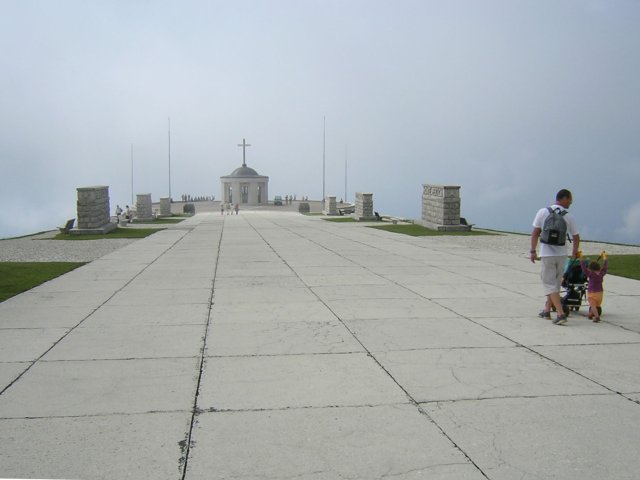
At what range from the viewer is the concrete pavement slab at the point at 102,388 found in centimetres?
482

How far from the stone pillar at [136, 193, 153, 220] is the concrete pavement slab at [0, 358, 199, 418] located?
40.4 metres

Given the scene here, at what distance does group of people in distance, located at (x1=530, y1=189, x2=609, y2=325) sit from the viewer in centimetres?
802

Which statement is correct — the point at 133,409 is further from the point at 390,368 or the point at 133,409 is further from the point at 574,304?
the point at 574,304

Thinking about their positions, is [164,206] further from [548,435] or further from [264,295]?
[548,435]

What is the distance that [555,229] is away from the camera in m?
7.99

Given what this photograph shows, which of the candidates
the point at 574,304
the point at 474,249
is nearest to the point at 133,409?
the point at 574,304

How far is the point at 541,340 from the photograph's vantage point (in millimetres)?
7035

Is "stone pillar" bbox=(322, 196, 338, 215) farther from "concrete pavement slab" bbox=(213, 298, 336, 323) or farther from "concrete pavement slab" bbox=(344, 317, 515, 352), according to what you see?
"concrete pavement slab" bbox=(344, 317, 515, 352)

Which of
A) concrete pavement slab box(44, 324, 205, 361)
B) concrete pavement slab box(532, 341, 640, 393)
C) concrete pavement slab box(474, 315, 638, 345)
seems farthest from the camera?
concrete pavement slab box(474, 315, 638, 345)

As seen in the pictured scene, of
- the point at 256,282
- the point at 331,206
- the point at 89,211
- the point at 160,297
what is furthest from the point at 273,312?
the point at 331,206

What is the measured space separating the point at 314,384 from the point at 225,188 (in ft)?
252

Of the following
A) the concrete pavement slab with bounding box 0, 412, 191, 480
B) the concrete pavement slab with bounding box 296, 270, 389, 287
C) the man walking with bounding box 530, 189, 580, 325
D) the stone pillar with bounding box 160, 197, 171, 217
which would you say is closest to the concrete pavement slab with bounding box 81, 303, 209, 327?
the concrete pavement slab with bounding box 296, 270, 389, 287

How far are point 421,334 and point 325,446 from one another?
3393 millimetres

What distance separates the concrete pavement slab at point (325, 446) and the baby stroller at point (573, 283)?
4.71 meters
